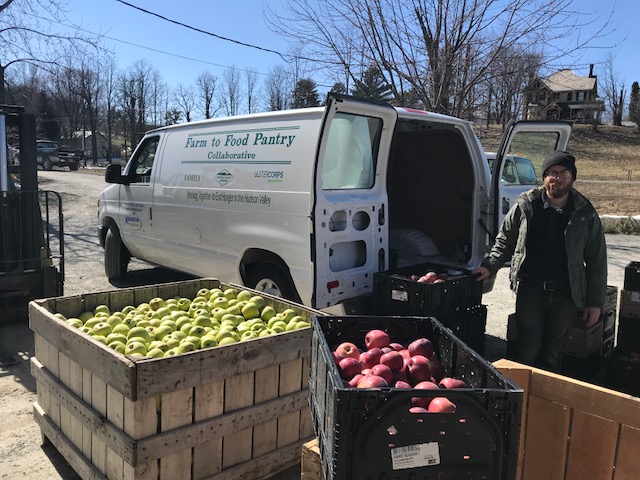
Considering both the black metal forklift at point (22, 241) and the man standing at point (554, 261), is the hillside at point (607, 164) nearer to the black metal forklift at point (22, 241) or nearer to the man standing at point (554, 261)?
the man standing at point (554, 261)

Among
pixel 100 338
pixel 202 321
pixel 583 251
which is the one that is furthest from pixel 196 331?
pixel 583 251

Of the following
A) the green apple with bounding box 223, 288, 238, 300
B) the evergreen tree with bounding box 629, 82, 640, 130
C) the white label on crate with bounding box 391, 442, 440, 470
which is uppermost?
the evergreen tree with bounding box 629, 82, 640, 130

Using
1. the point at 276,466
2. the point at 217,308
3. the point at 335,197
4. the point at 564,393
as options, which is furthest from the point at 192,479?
the point at 335,197

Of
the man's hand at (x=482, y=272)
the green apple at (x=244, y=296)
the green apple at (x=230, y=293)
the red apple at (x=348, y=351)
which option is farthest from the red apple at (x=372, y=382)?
the man's hand at (x=482, y=272)

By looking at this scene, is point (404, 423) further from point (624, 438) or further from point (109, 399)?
point (109, 399)

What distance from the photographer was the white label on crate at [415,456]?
5.63ft

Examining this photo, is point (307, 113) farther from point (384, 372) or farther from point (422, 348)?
point (384, 372)

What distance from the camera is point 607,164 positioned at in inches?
1673

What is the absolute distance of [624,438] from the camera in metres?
2.32

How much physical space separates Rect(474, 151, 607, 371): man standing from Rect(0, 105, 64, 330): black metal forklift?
473 cm

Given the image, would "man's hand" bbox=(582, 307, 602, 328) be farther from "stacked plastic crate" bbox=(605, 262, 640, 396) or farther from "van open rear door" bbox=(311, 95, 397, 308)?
"van open rear door" bbox=(311, 95, 397, 308)

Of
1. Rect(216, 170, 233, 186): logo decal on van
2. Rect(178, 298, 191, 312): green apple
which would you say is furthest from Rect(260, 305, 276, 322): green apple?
Rect(216, 170, 233, 186): logo decal on van

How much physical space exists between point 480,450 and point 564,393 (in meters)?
0.99

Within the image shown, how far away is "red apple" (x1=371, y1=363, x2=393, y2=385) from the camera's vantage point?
213 centimetres
